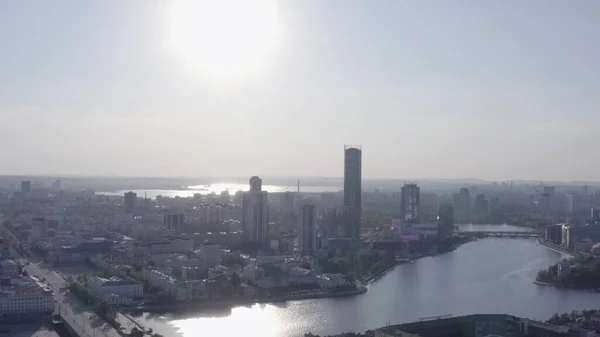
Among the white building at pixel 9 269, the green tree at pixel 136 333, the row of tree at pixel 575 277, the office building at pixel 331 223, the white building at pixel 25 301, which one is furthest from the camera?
the office building at pixel 331 223

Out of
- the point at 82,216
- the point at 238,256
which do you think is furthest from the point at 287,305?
the point at 82,216

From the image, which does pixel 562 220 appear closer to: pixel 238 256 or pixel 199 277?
pixel 238 256

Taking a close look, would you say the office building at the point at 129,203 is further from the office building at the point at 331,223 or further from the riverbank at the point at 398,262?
the riverbank at the point at 398,262

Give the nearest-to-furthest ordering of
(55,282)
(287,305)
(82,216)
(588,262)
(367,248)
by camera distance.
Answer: (287,305), (55,282), (588,262), (367,248), (82,216)

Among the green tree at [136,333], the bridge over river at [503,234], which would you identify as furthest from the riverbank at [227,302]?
the bridge over river at [503,234]

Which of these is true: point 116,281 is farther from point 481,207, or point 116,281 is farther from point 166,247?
point 481,207

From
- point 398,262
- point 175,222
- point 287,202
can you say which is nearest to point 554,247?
point 398,262

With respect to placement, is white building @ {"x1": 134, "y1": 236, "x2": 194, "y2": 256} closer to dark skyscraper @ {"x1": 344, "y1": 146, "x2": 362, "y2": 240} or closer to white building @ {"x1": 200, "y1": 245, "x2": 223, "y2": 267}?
white building @ {"x1": 200, "y1": 245, "x2": 223, "y2": 267}
